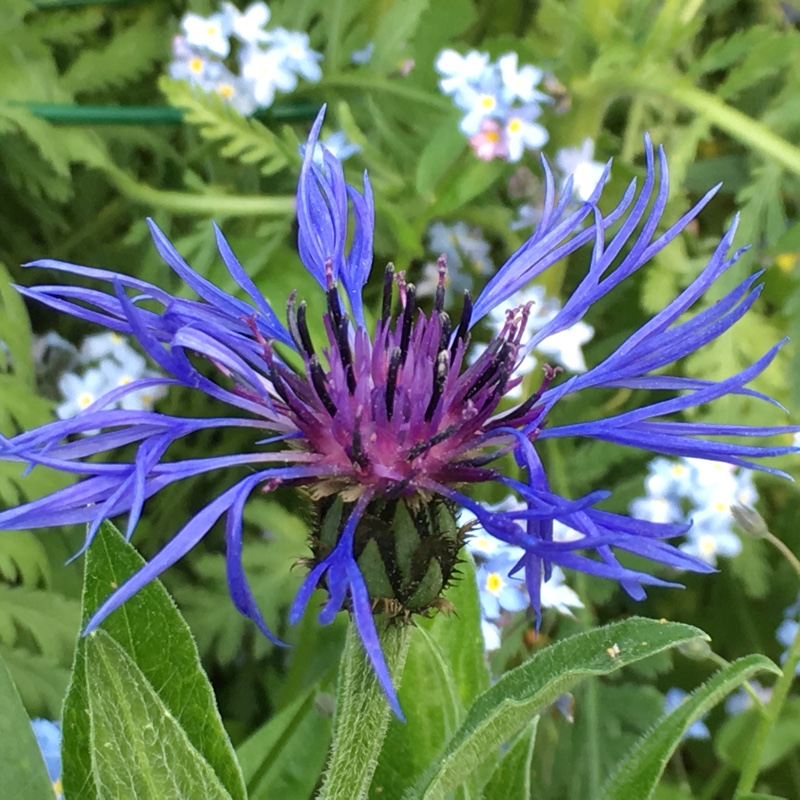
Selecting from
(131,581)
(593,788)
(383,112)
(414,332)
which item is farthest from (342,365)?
(383,112)

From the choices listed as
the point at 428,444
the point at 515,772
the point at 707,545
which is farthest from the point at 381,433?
the point at 707,545

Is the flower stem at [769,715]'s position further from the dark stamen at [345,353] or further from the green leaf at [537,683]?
the dark stamen at [345,353]

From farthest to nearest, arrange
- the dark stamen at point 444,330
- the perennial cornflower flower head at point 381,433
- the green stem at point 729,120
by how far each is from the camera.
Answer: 1. the green stem at point 729,120
2. the dark stamen at point 444,330
3. the perennial cornflower flower head at point 381,433

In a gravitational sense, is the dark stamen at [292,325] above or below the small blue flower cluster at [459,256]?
below

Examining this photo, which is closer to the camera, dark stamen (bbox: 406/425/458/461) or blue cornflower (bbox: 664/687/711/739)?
dark stamen (bbox: 406/425/458/461)

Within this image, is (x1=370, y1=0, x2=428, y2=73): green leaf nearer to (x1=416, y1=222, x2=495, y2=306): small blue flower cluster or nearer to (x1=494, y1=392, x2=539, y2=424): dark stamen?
(x1=416, y1=222, x2=495, y2=306): small blue flower cluster

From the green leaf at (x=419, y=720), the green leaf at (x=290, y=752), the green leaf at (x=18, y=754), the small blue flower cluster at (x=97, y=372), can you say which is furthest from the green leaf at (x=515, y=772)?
the small blue flower cluster at (x=97, y=372)

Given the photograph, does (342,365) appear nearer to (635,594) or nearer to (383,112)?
(635,594)

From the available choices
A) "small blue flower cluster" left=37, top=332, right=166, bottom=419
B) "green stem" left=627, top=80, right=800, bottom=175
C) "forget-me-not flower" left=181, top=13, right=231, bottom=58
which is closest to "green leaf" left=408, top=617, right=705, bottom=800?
"small blue flower cluster" left=37, top=332, right=166, bottom=419
